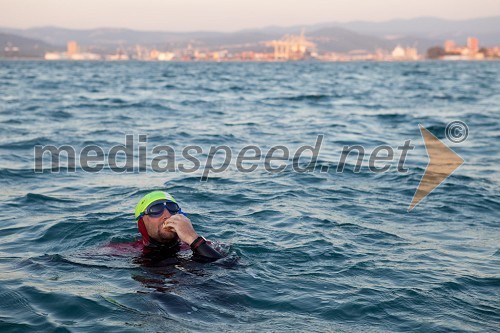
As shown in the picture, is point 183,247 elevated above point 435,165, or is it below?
above

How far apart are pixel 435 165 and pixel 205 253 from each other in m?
8.40

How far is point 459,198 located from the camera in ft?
33.8

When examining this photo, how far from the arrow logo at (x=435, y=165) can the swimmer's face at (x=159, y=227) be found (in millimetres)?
4516

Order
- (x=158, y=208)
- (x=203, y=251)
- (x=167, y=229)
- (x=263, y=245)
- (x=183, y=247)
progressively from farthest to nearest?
(x=263, y=245), (x=183, y=247), (x=158, y=208), (x=167, y=229), (x=203, y=251)

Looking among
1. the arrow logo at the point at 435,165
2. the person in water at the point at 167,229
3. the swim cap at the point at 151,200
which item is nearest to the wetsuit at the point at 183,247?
the person in water at the point at 167,229

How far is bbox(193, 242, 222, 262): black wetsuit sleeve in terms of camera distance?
20.3 ft

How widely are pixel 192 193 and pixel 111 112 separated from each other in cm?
1272

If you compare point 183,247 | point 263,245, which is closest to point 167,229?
point 183,247

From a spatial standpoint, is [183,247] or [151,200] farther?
[183,247]

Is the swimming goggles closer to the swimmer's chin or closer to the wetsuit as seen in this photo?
the swimmer's chin

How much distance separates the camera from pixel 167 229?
20.9ft

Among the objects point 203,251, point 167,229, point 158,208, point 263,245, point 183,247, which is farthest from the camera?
point 263,245

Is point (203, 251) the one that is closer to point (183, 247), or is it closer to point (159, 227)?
point (159, 227)

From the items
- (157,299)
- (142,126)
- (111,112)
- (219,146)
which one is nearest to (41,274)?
(157,299)
